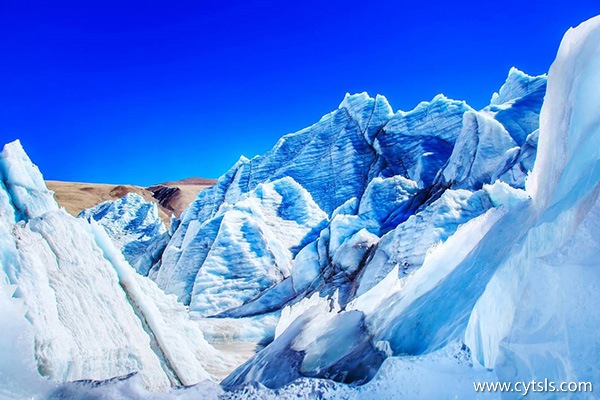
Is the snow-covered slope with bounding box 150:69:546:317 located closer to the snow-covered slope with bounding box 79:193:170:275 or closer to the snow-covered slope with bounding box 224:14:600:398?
the snow-covered slope with bounding box 79:193:170:275

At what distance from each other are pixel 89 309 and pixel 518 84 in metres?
22.3

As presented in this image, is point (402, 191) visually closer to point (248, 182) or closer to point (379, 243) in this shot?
point (379, 243)

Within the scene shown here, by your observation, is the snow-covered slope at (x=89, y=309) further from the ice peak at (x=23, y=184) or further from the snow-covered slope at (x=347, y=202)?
the snow-covered slope at (x=347, y=202)

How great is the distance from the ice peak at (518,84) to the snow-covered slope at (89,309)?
61.8ft

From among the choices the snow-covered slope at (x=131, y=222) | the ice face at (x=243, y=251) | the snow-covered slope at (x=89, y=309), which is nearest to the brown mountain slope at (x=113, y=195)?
the snow-covered slope at (x=131, y=222)

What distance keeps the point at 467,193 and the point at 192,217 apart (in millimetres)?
13944

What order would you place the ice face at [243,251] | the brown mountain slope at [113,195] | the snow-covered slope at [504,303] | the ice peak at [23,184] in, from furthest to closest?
the brown mountain slope at [113,195]
the ice face at [243,251]
the ice peak at [23,184]
the snow-covered slope at [504,303]

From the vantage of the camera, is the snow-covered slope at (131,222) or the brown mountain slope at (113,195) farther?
the brown mountain slope at (113,195)

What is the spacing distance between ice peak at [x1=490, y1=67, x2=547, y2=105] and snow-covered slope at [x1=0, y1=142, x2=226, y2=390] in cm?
1882

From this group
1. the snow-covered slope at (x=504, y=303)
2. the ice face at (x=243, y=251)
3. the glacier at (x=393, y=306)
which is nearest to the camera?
the snow-covered slope at (x=504, y=303)

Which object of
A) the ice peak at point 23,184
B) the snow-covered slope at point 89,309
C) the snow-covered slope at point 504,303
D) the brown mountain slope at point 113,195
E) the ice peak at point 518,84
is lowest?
the snow-covered slope at point 504,303

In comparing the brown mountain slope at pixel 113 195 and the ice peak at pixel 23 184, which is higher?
the brown mountain slope at pixel 113 195

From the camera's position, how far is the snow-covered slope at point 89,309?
3.88m

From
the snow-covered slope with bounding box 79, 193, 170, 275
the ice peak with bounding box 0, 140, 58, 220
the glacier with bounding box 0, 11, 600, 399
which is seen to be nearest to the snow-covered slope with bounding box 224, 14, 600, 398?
the glacier with bounding box 0, 11, 600, 399
